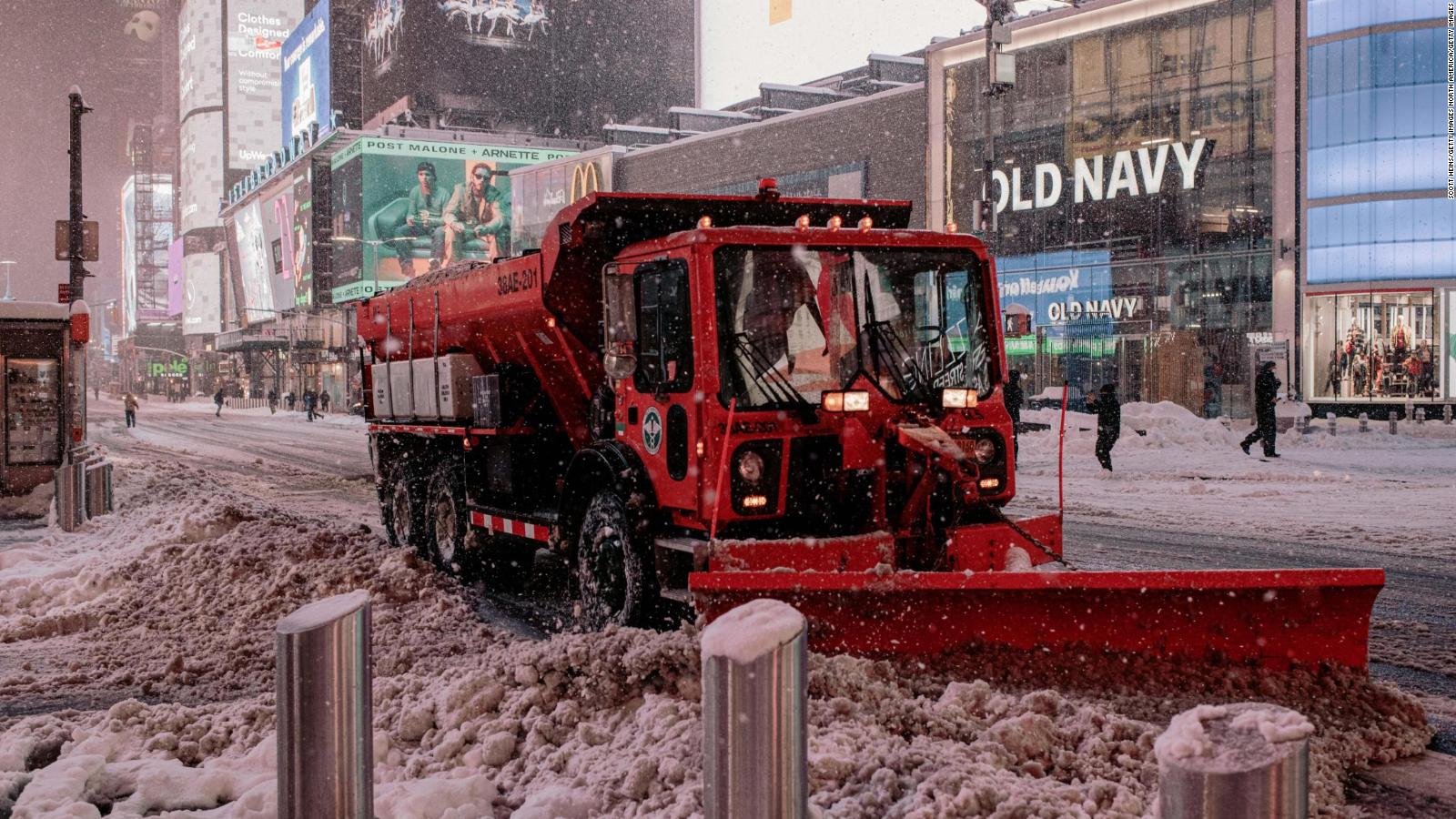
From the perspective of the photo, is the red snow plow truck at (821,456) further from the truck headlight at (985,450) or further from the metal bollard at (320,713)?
the metal bollard at (320,713)

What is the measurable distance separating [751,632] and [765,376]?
181 inches

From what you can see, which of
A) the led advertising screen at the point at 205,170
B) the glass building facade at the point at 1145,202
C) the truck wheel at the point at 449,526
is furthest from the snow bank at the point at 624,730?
the led advertising screen at the point at 205,170

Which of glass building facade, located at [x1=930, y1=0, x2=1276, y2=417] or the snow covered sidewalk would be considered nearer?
the snow covered sidewalk

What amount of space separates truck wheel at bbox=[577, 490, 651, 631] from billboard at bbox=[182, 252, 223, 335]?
539 feet

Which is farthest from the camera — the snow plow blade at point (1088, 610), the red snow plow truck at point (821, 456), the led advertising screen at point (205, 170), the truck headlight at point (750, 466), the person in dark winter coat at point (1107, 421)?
the led advertising screen at point (205, 170)

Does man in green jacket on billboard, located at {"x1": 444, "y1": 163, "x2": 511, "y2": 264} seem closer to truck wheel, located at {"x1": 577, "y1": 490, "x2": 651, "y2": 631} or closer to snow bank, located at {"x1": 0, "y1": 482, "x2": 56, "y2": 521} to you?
snow bank, located at {"x1": 0, "y1": 482, "x2": 56, "y2": 521}

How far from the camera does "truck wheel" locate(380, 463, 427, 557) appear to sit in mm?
12188

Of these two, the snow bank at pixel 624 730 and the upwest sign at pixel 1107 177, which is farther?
the upwest sign at pixel 1107 177

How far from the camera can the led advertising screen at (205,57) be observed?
176500mm

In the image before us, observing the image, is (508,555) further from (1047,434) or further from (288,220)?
(288,220)

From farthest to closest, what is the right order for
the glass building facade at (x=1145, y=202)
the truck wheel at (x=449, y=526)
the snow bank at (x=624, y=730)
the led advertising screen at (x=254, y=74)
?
1. the led advertising screen at (x=254, y=74)
2. the glass building facade at (x=1145, y=202)
3. the truck wheel at (x=449, y=526)
4. the snow bank at (x=624, y=730)

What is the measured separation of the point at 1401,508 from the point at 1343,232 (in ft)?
86.9

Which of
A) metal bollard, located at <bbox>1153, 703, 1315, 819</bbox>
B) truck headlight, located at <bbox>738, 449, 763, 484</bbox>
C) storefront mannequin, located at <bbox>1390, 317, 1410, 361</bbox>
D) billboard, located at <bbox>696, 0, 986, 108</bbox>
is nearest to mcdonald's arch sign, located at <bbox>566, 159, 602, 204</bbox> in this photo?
billboard, located at <bbox>696, 0, 986, 108</bbox>

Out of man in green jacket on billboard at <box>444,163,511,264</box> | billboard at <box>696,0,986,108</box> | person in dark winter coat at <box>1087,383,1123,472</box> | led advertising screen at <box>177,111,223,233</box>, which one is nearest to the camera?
person in dark winter coat at <box>1087,383,1123,472</box>
